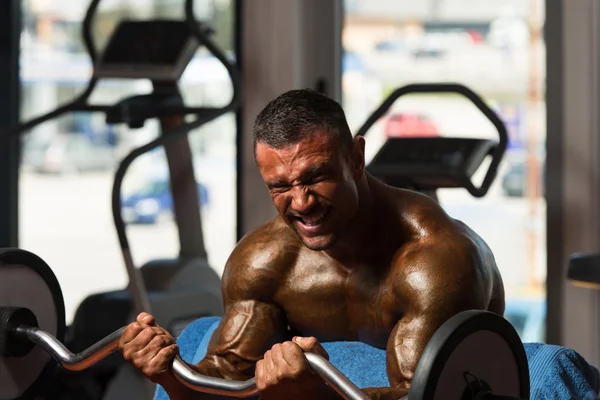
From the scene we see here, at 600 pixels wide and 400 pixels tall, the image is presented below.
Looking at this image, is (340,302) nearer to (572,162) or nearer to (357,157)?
(357,157)

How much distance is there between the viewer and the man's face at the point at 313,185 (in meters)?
1.52

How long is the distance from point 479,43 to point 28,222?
1.84 meters

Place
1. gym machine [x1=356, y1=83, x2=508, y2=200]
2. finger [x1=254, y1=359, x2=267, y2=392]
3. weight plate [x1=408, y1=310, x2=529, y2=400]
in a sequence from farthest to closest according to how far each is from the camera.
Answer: gym machine [x1=356, y1=83, x2=508, y2=200] → finger [x1=254, y1=359, x2=267, y2=392] → weight plate [x1=408, y1=310, x2=529, y2=400]

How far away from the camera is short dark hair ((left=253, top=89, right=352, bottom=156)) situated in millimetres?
1536

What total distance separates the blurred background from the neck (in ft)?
6.28

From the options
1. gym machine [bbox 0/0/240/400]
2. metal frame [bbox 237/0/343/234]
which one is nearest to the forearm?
gym machine [bbox 0/0/240/400]

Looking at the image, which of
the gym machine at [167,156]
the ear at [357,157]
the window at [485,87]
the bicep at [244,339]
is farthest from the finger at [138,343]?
the window at [485,87]

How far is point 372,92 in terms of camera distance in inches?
147

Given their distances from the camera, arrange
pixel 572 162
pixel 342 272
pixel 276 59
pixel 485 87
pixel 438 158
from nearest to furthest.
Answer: pixel 342 272, pixel 438 158, pixel 572 162, pixel 485 87, pixel 276 59

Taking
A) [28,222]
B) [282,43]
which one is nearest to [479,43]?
[282,43]

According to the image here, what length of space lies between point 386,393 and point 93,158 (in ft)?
8.49

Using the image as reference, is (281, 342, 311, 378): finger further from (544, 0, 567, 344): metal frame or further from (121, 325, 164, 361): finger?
(544, 0, 567, 344): metal frame

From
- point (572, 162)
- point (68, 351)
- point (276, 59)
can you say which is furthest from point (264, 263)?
point (276, 59)

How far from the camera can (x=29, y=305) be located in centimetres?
187
